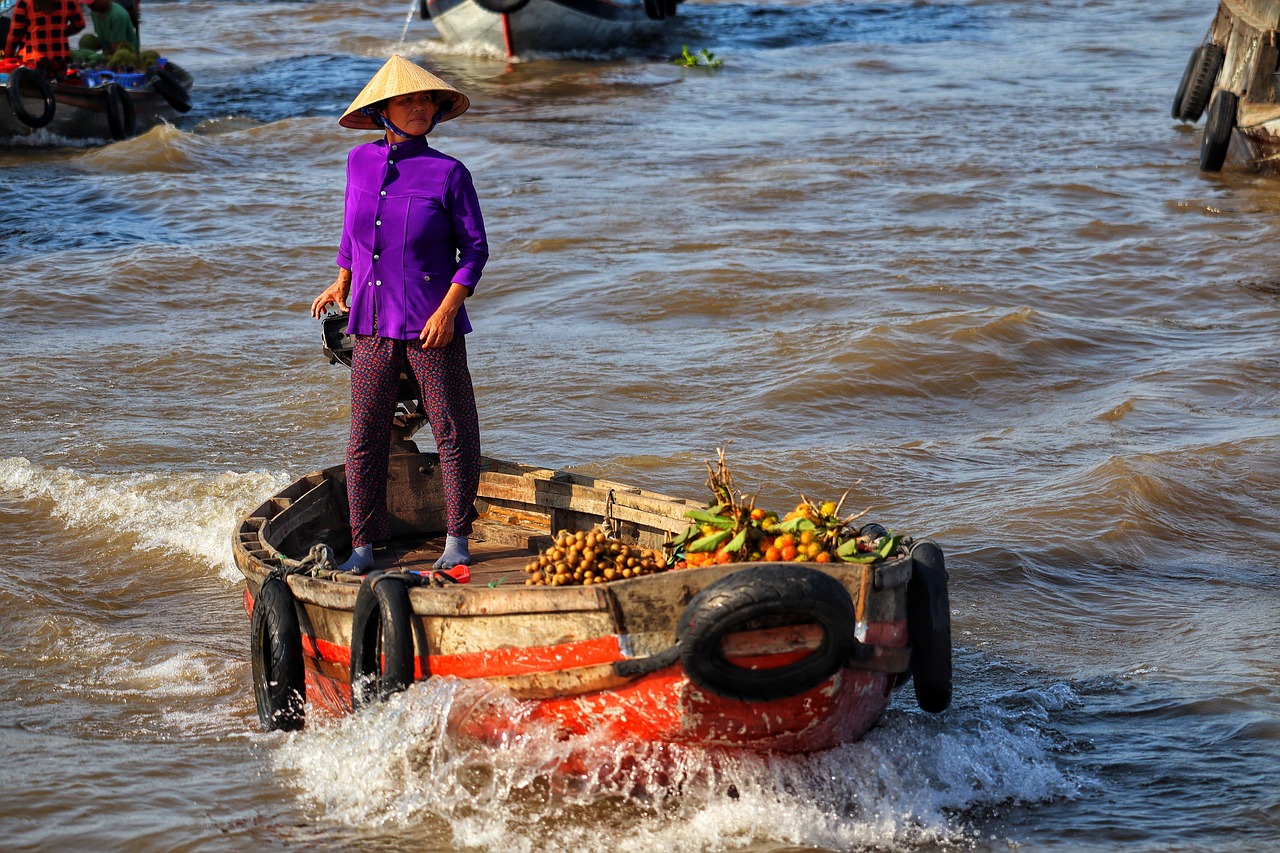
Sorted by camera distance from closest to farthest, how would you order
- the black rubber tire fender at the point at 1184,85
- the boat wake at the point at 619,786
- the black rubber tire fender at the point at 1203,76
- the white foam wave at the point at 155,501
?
the boat wake at the point at 619,786, the white foam wave at the point at 155,501, the black rubber tire fender at the point at 1203,76, the black rubber tire fender at the point at 1184,85

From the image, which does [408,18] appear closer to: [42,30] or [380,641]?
[42,30]

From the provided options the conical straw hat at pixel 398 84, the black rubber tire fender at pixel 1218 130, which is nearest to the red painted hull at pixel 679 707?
the conical straw hat at pixel 398 84

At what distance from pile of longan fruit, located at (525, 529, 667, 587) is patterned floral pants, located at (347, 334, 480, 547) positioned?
2.91ft

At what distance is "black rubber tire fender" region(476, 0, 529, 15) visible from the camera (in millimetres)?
22344

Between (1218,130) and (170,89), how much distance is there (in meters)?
11.8

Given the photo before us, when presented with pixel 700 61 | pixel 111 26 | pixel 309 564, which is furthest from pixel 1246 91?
pixel 309 564

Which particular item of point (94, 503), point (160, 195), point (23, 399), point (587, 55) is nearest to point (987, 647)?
point (94, 503)

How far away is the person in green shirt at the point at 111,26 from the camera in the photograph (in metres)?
17.7

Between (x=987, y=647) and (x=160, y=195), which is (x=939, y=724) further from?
(x=160, y=195)

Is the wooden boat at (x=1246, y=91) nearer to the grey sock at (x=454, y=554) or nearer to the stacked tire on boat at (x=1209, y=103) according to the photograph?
the stacked tire on boat at (x=1209, y=103)

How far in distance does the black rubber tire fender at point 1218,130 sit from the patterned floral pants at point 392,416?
11897mm

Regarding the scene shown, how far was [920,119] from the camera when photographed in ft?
58.5

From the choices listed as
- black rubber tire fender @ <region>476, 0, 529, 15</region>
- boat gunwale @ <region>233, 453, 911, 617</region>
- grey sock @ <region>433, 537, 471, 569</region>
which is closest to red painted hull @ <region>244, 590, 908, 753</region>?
boat gunwale @ <region>233, 453, 911, 617</region>

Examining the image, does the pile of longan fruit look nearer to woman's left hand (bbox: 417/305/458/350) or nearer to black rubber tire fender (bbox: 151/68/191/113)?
woman's left hand (bbox: 417/305/458/350)
